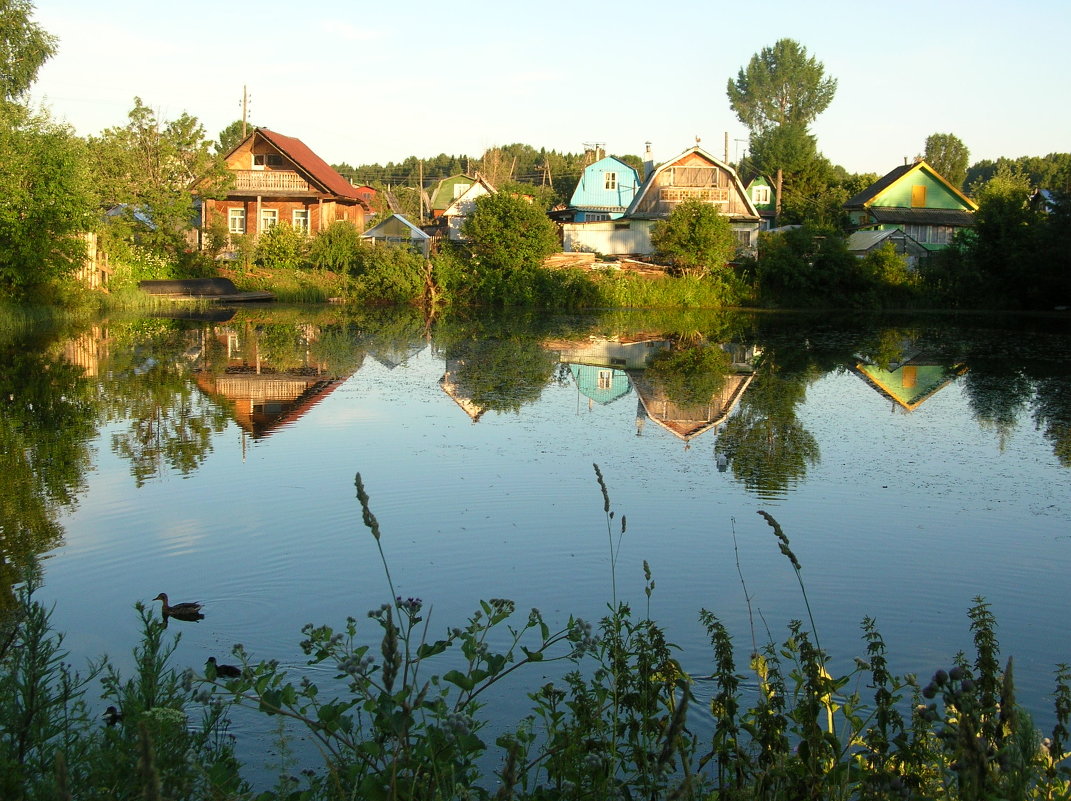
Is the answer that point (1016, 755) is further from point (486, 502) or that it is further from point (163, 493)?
point (163, 493)

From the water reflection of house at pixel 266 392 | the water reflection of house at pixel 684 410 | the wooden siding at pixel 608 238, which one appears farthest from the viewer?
the wooden siding at pixel 608 238

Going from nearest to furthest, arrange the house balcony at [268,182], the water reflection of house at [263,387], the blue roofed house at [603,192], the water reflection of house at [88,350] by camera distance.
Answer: the water reflection of house at [263,387]
the water reflection of house at [88,350]
the house balcony at [268,182]
the blue roofed house at [603,192]

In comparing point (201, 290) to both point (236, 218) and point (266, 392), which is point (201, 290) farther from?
point (266, 392)

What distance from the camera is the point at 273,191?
4678 centimetres

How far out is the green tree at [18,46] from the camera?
37.6 metres

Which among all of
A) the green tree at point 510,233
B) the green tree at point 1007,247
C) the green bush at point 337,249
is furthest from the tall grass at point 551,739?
the green tree at point 1007,247

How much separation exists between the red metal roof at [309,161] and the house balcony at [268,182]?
771 millimetres

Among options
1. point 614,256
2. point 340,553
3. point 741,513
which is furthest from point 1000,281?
point 340,553

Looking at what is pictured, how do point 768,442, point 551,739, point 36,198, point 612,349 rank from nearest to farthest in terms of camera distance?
point 551,739
point 768,442
point 612,349
point 36,198

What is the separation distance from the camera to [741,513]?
8.60m

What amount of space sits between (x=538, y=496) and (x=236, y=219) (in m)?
42.4

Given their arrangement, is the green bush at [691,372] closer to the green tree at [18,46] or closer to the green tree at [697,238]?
the green tree at [697,238]

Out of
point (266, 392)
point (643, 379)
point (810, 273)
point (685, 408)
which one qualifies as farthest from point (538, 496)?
point (810, 273)

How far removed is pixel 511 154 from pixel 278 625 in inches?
4449
